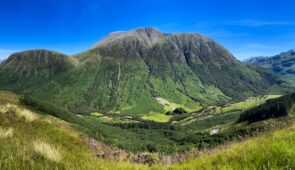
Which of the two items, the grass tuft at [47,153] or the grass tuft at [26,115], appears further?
the grass tuft at [26,115]

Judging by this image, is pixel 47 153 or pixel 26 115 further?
pixel 26 115

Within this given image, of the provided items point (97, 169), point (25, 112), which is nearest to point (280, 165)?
point (97, 169)

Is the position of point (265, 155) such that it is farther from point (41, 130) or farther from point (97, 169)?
point (41, 130)

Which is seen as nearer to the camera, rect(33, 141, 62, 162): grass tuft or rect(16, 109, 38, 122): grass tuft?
rect(33, 141, 62, 162): grass tuft

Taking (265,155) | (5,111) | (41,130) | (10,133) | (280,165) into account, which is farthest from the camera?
(5,111)

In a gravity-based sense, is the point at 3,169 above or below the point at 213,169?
above

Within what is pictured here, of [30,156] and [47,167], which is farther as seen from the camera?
[30,156]

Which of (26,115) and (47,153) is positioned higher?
(26,115)

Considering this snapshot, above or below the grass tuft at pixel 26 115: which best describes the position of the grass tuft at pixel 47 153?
below

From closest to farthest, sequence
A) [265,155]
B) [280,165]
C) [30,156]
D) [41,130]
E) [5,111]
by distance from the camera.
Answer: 1. [280,165]
2. [265,155]
3. [30,156]
4. [41,130]
5. [5,111]

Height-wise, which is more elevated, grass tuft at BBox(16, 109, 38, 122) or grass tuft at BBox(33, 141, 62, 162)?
grass tuft at BBox(16, 109, 38, 122)
